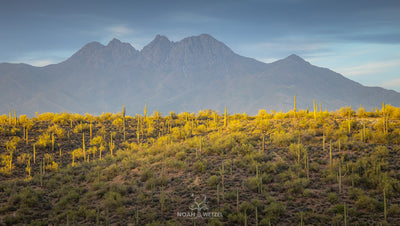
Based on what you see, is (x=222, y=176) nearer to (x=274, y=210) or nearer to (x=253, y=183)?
(x=253, y=183)

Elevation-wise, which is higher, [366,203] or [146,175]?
[146,175]

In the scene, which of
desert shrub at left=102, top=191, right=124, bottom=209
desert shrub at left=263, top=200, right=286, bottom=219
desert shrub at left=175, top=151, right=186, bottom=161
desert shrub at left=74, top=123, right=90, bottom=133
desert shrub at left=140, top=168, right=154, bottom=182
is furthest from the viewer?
desert shrub at left=74, top=123, right=90, bottom=133

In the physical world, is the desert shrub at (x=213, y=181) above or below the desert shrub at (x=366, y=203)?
above

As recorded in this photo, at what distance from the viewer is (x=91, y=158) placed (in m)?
34.4

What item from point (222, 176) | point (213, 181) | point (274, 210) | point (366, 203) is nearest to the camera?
point (366, 203)

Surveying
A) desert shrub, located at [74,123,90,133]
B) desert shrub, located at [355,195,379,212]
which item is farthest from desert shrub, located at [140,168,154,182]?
desert shrub, located at [74,123,90,133]

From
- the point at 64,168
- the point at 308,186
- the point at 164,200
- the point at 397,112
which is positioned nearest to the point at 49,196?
the point at 64,168

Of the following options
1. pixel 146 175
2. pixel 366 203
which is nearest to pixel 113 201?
pixel 146 175

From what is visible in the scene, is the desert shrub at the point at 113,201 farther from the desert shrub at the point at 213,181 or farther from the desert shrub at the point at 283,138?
the desert shrub at the point at 283,138

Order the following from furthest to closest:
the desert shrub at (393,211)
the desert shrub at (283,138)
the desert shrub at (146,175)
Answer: the desert shrub at (283,138) < the desert shrub at (146,175) < the desert shrub at (393,211)

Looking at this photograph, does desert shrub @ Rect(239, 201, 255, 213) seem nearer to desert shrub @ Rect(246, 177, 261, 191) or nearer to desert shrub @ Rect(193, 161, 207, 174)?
desert shrub @ Rect(246, 177, 261, 191)

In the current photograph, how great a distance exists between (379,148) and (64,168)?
27532mm

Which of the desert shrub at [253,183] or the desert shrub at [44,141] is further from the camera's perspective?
the desert shrub at [44,141]
